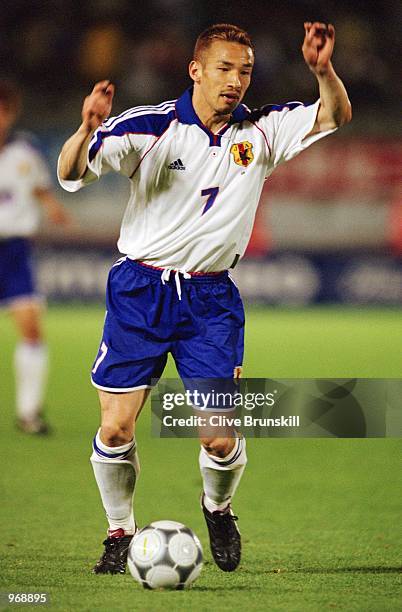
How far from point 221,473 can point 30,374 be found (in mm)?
2875

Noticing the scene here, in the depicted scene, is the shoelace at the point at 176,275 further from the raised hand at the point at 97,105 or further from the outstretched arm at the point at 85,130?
the raised hand at the point at 97,105

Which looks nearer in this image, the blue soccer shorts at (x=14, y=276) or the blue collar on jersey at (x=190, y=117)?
the blue collar on jersey at (x=190, y=117)

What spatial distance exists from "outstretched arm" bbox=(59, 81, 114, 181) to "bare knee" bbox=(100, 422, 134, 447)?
0.82m

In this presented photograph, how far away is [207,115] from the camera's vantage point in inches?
141

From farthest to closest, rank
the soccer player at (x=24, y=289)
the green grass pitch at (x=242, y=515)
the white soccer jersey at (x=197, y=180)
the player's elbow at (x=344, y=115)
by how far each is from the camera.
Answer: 1. the soccer player at (x=24, y=289)
2. the white soccer jersey at (x=197, y=180)
3. the player's elbow at (x=344, y=115)
4. the green grass pitch at (x=242, y=515)

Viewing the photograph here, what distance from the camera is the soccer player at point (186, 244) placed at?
3.51 metres

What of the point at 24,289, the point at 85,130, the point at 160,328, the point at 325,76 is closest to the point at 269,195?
the point at 24,289

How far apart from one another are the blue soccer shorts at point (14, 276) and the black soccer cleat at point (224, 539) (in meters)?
2.85

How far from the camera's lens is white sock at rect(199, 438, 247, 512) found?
12.1 ft

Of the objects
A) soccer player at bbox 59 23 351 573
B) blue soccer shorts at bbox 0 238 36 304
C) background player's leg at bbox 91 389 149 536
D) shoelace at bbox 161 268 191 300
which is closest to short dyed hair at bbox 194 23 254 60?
soccer player at bbox 59 23 351 573

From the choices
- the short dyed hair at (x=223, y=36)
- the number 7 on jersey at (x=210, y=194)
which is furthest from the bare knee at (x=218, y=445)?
the short dyed hair at (x=223, y=36)

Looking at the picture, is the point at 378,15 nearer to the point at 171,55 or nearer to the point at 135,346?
the point at 171,55

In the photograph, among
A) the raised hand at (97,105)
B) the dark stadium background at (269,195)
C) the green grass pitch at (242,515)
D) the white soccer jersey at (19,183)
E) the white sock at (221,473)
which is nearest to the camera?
the raised hand at (97,105)

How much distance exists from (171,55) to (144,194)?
330 inches
